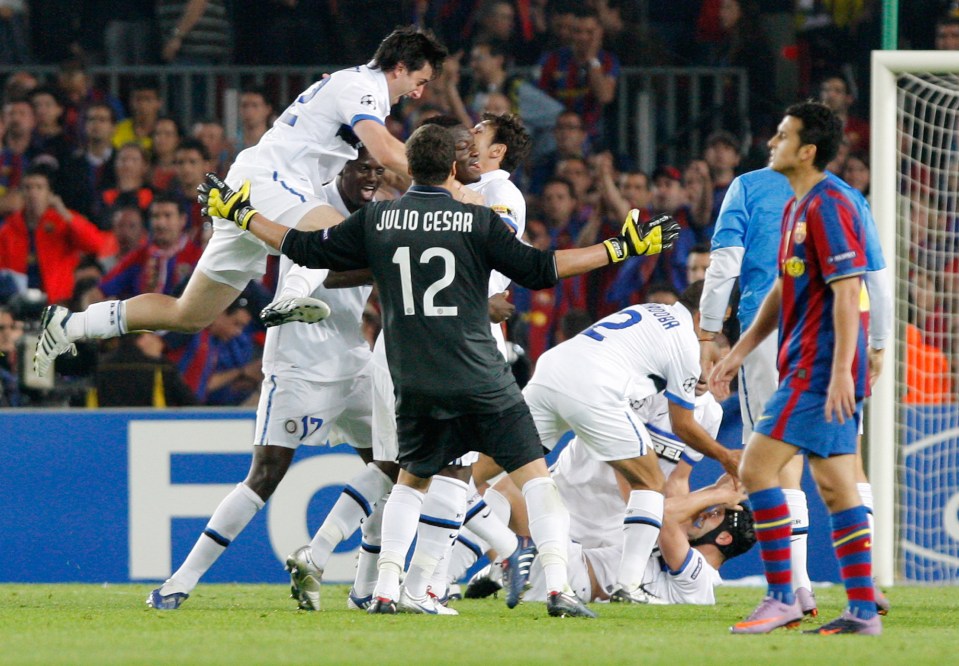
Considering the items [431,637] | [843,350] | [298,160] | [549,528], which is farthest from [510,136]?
[431,637]

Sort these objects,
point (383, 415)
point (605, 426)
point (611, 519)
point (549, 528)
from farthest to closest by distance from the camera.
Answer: point (611, 519)
point (605, 426)
point (383, 415)
point (549, 528)

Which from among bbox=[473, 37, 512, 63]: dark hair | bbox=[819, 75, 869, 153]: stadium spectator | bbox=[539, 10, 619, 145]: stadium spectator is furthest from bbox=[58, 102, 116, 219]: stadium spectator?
bbox=[819, 75, 869, 153]: stadium spectator

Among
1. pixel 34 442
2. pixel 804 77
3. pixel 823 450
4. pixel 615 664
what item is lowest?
pixel 34 442

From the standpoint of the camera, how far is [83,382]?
1096cm

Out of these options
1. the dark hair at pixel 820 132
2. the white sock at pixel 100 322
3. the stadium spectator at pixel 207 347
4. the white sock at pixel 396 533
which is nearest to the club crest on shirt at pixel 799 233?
the dark hair at pixel 820 132

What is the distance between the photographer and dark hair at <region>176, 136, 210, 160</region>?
1260 centimetres

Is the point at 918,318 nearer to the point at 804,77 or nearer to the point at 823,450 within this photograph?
the point at 804,77

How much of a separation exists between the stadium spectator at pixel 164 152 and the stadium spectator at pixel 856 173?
5.54m

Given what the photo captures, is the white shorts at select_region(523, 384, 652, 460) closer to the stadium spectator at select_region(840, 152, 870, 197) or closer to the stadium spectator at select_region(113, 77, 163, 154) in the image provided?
the stadium spectator at select_region(840, 152, 870, 197)

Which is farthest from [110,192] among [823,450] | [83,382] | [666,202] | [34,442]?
[823,450]

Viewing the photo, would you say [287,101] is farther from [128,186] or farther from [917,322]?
[917,322]

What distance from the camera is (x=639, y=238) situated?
6.25 m

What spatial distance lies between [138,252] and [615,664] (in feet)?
26.4

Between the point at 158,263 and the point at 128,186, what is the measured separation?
1234mm
